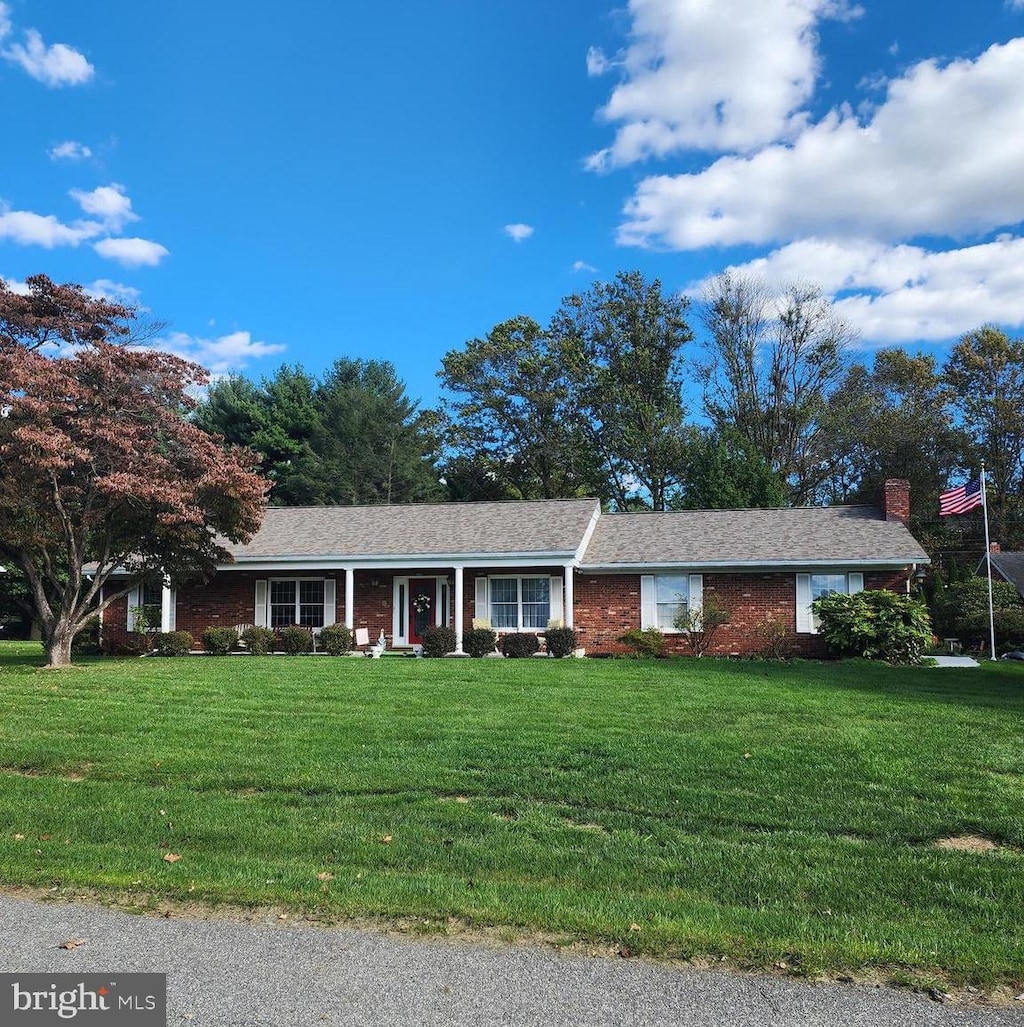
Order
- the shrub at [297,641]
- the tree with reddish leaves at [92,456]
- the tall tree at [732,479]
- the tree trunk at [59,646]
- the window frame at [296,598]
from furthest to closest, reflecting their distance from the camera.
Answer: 1. the tall tree at [732,479]
2. the window frame at [296,598]
3. the shrub at [297,641]
4. the tree trunk at [59,646]
5. the tree with reddish leaves at [92,456]

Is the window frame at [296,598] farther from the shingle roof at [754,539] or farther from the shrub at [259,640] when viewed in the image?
the shingle roof at [754,539]

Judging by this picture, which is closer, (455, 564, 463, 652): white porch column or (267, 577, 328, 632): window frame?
(455, 564, 463, 652): white porch column

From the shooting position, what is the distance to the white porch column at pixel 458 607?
71.0 feet

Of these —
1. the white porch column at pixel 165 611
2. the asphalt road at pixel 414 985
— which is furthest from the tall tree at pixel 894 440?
the asphalt road at pixel 414 985

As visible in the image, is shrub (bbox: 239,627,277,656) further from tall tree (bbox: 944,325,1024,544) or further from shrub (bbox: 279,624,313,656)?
tall tree (bbox: 944,325,1024,544)

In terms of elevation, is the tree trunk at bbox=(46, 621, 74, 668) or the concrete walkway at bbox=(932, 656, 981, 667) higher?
the tree trunk at bbox=(46, 621, 74, 668)

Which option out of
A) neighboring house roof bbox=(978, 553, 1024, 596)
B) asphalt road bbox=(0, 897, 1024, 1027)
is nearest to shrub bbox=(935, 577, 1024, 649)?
neighboring house roof bbox=(978, 553, 1024, 596)

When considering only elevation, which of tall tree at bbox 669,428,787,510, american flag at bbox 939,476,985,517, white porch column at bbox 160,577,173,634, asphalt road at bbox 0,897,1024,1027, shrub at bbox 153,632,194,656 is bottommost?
asphalt road at bbox 0,897,1024,1027

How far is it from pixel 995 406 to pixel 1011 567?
524 inches

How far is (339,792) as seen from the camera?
7.04 m

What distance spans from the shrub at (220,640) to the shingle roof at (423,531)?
214 cm

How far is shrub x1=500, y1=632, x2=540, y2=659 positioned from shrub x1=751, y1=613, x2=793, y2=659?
17.6ft

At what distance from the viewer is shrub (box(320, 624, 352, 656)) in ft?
71.5

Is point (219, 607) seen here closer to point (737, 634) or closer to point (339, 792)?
point (737, 634)
